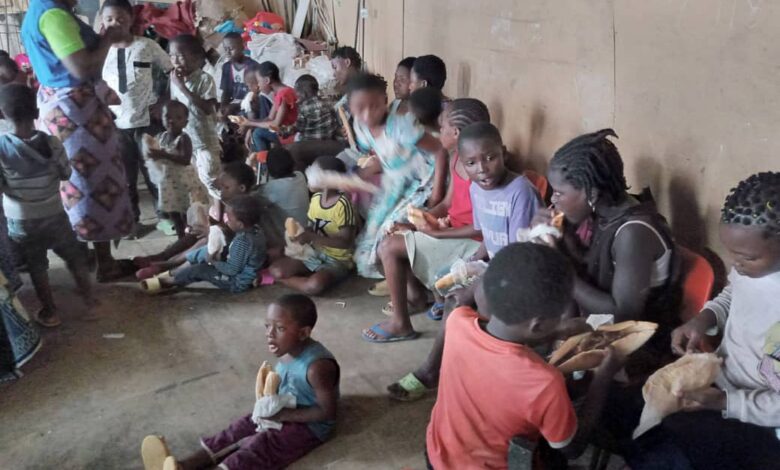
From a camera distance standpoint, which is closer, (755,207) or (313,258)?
(755,207)

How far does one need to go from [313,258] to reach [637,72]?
7.02 ft

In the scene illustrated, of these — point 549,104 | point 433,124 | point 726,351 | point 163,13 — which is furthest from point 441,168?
point 163,13

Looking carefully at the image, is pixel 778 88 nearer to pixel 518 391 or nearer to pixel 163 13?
pixel 518 391

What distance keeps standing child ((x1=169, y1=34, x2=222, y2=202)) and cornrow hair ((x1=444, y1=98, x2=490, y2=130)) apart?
6.75 ft

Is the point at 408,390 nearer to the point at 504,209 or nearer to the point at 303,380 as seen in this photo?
the point at 303,380

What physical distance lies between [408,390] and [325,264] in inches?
53.6

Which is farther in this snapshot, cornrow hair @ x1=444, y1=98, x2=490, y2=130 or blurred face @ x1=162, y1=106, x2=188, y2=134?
blurred face @ x1=162, y1=106, x2=188, y2=134

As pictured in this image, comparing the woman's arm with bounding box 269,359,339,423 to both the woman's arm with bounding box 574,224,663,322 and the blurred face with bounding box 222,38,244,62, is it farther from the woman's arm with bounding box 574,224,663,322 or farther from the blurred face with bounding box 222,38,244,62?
the blurred face with bounding box 222,38,244,62

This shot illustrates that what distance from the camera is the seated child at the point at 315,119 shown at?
5.50 meters

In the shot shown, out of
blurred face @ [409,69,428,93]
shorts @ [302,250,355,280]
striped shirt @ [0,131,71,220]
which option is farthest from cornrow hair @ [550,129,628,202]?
striped shirt @ [0,131,71,220]

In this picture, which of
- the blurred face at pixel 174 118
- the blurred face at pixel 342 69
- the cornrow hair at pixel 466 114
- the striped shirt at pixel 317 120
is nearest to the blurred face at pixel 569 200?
the cornrow hair at pixel 466 114

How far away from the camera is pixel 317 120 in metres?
5.50

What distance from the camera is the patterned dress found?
3621 mm

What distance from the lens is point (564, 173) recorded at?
→ 2.38m
